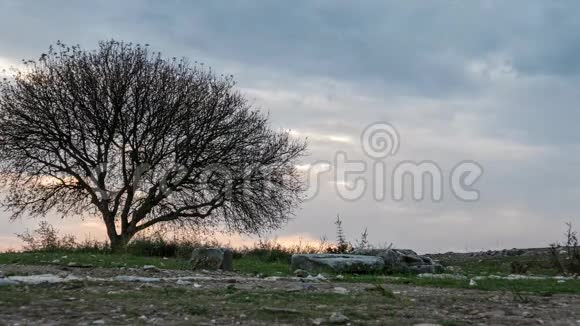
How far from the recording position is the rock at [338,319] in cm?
578

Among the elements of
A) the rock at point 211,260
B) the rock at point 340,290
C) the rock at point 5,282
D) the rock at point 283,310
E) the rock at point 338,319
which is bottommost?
the rock at point 338,319

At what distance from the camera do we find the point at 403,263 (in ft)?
46.4

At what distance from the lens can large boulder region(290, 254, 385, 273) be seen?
42.8 ft

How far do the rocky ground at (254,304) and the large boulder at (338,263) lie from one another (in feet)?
13.0

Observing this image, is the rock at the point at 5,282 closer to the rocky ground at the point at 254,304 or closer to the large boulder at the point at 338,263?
the rocky ground at the point at 254,304

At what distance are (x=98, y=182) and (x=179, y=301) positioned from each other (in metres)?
18.8

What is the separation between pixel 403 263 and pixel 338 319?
8.61 meters

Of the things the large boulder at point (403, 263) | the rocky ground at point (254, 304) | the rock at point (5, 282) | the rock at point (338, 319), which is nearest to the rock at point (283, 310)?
the rocky ground at point (254, 304)

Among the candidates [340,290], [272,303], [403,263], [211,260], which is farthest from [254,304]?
[403,263]

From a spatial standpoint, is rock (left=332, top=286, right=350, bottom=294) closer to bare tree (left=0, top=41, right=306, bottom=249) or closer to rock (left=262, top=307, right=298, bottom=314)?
rock (left=262, top=307, right=298, bottom=314)

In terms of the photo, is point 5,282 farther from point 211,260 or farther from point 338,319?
point 211,260

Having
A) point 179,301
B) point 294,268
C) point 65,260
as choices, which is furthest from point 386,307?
point 65,260

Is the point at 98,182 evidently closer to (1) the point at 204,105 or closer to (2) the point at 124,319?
(1) the point at 204,105

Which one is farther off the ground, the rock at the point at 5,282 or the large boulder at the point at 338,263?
the large boulder at the point at 338,263
